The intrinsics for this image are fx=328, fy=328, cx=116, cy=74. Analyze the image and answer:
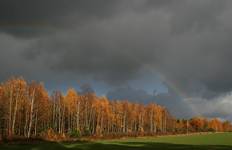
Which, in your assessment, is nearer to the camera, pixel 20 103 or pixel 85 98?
pixel 20 103

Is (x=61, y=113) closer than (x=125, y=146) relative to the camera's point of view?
No

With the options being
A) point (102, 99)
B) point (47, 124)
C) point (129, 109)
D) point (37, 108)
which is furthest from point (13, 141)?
point (129, 109)

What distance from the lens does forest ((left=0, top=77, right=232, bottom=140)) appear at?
3132 inches

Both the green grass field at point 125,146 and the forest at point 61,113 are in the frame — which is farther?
the forest at point 61,113

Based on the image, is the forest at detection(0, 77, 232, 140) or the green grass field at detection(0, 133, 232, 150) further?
the forest at detection(0, 77, 232, 140)

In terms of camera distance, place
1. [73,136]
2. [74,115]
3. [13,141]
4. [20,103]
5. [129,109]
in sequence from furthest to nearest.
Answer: [129,109], [74,115], [20,103], [73,136], [13,141]

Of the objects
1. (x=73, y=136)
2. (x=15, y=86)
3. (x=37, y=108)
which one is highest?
(x=15, y=86)

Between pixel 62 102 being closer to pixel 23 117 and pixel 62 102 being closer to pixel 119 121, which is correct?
pixel 23 117

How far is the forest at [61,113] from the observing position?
79.6m

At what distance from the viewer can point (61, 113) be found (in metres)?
118

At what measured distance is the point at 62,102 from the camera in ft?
364

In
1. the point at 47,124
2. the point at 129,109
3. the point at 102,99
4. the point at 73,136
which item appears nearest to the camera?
the point at 73,136

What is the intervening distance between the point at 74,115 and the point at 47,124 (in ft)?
41.1

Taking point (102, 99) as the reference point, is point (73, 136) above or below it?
below
